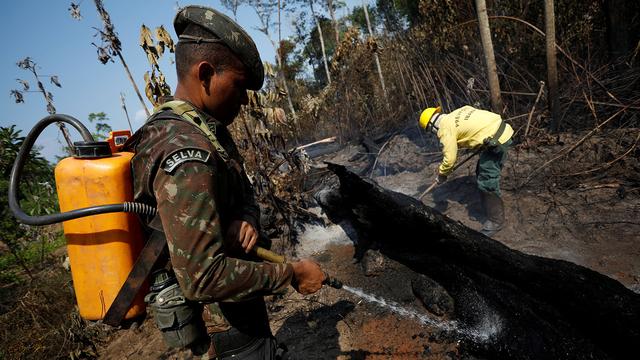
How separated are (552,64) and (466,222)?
2.68 m

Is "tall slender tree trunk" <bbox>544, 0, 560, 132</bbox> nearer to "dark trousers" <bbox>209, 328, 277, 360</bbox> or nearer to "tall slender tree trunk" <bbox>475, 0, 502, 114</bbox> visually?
"tall slender tree trunk" <bbox>475, 0, 502, 114</bbox>

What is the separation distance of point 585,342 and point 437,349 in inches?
33.0

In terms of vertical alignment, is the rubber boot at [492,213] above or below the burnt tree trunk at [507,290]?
below

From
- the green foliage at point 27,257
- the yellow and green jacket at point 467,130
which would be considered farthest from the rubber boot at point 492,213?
the green foliage at point 27,257

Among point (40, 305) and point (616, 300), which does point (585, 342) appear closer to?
point (616, 300)

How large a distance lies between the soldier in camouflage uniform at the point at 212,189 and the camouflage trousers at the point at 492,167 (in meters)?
3.61

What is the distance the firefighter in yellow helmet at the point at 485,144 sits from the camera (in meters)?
4.12

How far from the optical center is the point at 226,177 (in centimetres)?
123

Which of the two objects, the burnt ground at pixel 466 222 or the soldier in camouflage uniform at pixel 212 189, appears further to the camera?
the burnt ground at pixel 466 222

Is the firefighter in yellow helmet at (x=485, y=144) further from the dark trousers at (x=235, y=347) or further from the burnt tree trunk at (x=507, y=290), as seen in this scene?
the dark trousers at (x=235, y=347)

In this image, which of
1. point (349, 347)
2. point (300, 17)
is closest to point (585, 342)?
point (349, 347)

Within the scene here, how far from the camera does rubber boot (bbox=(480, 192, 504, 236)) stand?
404cm

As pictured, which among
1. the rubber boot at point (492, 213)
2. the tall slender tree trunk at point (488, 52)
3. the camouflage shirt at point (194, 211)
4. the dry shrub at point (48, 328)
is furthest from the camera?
the tall slender tree trunk at point (488, 52)

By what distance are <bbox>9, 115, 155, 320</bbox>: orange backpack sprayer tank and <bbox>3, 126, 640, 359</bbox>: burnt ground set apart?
0.27m
